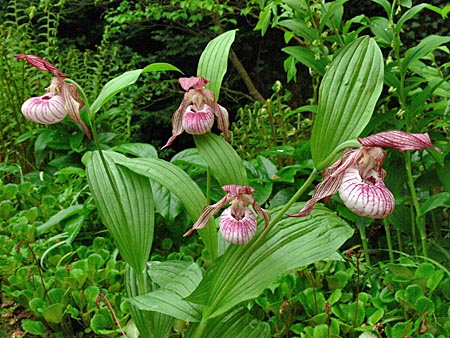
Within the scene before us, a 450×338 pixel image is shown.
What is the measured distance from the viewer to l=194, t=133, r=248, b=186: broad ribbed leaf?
3.32 feet

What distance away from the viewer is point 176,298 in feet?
3.26

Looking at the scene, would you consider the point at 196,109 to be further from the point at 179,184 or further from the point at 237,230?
the point at 237,230

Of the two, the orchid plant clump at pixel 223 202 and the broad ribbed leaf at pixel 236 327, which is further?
the broad ribbed leaf at pixel 236 327

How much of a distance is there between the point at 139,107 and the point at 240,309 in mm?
3387

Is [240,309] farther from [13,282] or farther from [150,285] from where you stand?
[13,282]

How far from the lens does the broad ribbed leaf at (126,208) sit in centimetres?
104

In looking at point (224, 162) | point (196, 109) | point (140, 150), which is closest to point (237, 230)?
point (224, 162)

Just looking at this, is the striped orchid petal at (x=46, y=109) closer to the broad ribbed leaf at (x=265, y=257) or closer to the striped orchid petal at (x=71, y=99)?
the striped orchid petal at (x=71, y=99)

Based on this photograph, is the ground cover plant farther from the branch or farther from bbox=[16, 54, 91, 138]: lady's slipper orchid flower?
the branch

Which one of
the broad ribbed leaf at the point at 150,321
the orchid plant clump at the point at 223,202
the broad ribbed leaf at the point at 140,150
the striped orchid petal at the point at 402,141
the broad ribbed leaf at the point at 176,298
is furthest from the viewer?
the broad ribbed leaf at the point at 140,150

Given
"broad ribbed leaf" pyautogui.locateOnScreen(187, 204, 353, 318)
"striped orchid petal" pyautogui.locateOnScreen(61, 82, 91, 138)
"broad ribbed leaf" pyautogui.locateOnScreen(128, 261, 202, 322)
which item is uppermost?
"striped orchid petal" pyautogui.locateOnScreen(61, 82, 91, 138)

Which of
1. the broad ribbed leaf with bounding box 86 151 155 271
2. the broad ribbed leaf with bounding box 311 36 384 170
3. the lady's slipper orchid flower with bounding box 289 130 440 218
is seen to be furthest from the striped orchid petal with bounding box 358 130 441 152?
the broad ribbed leaf with bounding box 86 151 155 271

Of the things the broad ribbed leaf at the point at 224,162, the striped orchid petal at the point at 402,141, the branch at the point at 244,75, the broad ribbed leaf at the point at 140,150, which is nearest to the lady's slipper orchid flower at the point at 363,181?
the striped orchid petal at the point at 402,141

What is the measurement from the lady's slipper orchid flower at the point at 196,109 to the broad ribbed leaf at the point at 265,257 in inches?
9.6
